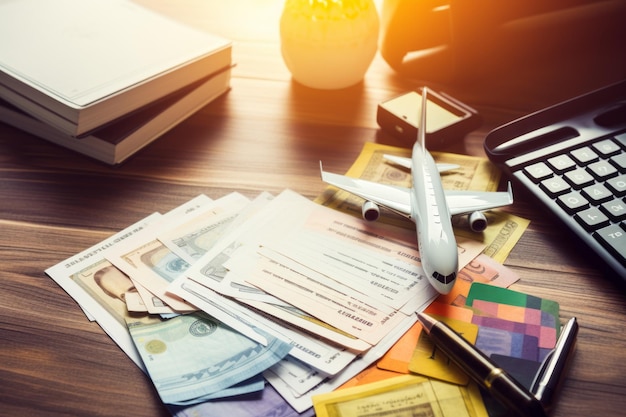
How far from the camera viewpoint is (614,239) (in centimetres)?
59

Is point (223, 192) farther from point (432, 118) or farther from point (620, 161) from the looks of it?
point (620, 161)

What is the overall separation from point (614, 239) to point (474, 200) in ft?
0.45

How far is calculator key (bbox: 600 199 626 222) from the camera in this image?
23.9 inches

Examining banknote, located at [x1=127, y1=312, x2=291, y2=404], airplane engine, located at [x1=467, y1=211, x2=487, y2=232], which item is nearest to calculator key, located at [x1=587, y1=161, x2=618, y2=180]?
airplane engine, located at [x1=467, y1=211, x2=487, y2=232]

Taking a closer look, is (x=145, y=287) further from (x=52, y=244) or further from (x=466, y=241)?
(x=466, y=241)

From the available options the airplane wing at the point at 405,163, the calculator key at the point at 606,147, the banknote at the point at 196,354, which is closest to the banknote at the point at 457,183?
the airplane wing at the point at 405,163

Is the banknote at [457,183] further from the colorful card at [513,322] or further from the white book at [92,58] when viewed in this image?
the white book at [92,58]

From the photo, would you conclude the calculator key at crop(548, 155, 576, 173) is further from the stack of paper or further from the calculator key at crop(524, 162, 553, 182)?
the stack of paper

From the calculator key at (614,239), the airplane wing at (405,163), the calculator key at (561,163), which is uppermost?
the calculator key at (561,163)

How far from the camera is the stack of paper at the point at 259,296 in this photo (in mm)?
506

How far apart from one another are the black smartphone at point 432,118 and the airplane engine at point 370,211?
0.15 m

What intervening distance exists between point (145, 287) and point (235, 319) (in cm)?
10

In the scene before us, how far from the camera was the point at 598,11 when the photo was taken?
2.95ft

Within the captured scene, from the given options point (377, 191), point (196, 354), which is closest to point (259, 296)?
point (196, 354)
